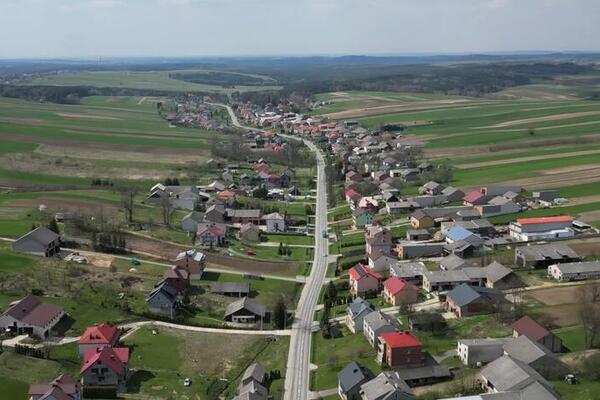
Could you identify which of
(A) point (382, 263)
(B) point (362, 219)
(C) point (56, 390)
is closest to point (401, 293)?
(A) point (382, 263)

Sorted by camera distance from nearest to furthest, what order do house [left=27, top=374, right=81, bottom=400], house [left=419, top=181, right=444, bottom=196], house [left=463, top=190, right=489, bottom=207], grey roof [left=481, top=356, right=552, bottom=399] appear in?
grey roof [left=481, top=356, right=552, bottom=399] → house [left=27, top=374, right=81, bottom=400] → house [left=463, top=190, right=489, bottom=207] → house [left=419, top=181, right=444, bottom=196]

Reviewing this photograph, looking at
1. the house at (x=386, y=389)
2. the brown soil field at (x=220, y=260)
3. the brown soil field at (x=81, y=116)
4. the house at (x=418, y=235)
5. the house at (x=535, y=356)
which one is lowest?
the brown soil field at (x=220, y=260)

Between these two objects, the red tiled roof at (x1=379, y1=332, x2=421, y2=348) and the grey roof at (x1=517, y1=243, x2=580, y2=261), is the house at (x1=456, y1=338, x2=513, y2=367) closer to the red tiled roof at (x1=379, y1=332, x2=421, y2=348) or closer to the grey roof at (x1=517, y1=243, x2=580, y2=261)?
the red tiled roof at (x1=379, y1=332, x2=421, y2=348)

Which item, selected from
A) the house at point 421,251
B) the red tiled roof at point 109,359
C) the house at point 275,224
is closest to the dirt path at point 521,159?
the house at point 275,224

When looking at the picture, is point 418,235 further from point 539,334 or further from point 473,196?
point 539,334

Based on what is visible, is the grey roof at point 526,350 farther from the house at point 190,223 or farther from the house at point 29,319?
the house at point 190,223

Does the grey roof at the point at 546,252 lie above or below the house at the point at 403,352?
above

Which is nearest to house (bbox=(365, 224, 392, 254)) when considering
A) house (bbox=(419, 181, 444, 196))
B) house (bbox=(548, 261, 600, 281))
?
house (bbox=(548, 261, 600, 281))

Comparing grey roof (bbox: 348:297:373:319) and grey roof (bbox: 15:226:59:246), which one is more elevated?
grey roof (bbox: 15:226:59:246)
